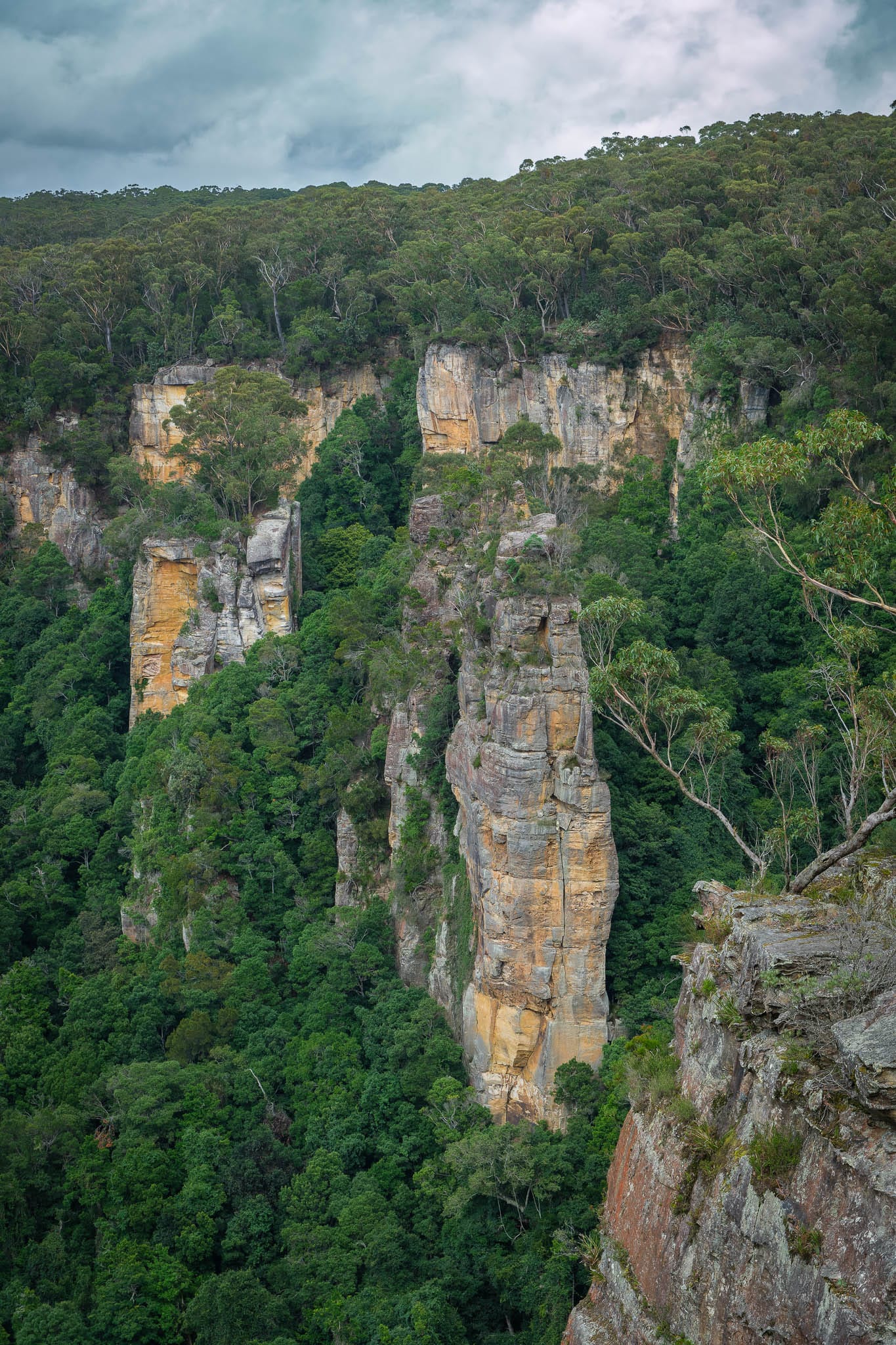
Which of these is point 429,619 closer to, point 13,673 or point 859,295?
point 859,295

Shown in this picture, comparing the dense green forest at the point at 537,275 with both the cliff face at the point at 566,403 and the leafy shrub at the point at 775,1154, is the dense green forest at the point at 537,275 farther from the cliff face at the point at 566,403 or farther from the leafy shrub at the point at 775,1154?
the leafy shrub at the point at 775,1154

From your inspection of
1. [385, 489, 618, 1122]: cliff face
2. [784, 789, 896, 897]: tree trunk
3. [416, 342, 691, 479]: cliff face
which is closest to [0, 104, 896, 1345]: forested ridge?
[385, 489, 618, 1122]: cliff face

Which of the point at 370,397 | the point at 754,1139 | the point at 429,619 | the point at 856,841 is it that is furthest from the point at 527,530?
the point at 370,397

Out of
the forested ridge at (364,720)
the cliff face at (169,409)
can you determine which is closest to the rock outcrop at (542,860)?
the forested ridge at (364,720)

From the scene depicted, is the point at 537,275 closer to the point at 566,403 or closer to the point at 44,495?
the point at 566,403

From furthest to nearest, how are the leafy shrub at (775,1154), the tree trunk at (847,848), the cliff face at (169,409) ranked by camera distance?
the cliff face at (169,409)
the tree trunk at (847,848)
the leafy shrub at (775,1154)

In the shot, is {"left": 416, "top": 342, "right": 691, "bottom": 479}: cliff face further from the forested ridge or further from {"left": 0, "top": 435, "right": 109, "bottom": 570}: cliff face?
{"left": 0, "top": 435, "right": 109, "bottom": 570}: cliff face
